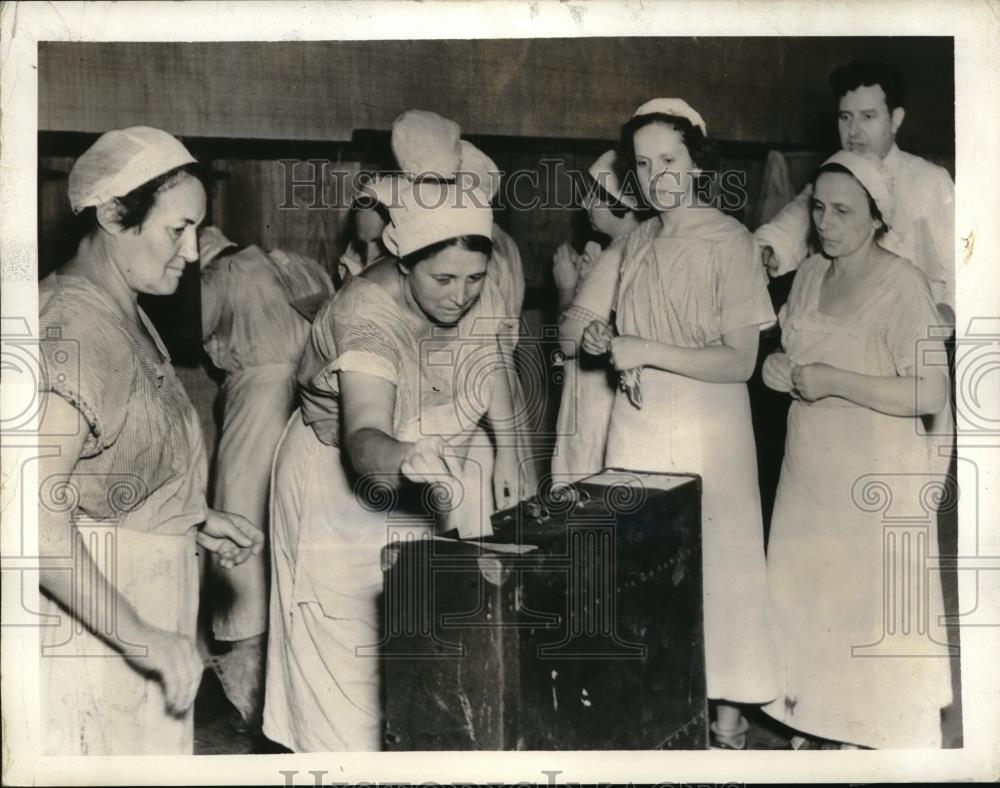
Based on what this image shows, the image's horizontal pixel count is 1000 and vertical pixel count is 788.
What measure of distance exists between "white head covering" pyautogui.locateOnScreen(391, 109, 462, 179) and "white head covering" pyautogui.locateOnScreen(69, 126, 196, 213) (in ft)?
1.84

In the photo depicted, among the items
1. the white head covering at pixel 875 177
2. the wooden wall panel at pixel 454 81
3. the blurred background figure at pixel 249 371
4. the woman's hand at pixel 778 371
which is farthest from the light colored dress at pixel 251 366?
the white head covering at pixel 875 177

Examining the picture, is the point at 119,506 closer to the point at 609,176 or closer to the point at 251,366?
the point at 251,366

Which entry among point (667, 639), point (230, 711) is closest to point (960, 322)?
point (667, 639)

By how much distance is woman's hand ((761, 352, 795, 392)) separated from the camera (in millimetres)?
3578

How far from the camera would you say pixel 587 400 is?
362 cm

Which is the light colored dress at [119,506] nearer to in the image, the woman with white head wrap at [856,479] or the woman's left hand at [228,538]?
the woman's left hand at [228,538]

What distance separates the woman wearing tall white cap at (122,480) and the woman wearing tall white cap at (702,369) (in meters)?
1.09

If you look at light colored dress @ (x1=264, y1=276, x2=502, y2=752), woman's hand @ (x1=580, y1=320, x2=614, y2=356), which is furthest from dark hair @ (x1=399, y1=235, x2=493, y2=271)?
woman's hand @ (x1=580, y1=320, x2=614, y2=356)

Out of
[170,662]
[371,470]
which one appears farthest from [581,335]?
[170,662]

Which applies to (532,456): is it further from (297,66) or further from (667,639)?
(297,66)

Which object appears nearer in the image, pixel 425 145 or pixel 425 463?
pixel 425 463

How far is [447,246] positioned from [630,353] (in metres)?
0.55

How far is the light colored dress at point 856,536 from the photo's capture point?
3.57 meters

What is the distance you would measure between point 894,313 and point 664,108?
0.80 m
